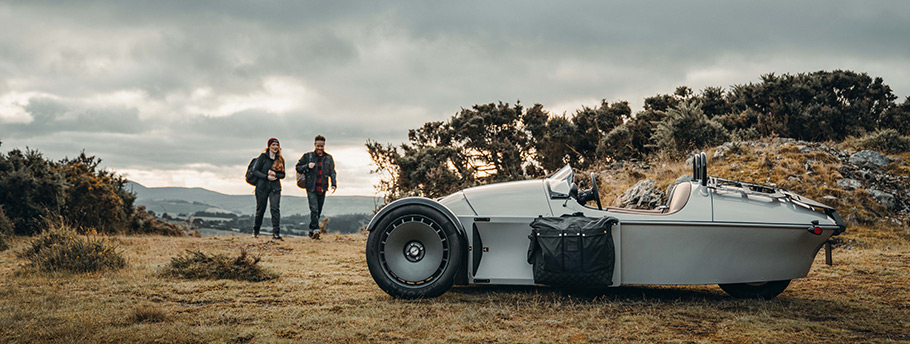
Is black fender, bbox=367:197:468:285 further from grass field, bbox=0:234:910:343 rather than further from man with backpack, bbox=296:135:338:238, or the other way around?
man with backpack, bbox=296:135:338:238

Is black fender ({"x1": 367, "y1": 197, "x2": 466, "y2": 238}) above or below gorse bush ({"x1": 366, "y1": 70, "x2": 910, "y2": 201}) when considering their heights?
below

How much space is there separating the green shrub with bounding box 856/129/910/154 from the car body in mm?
12106

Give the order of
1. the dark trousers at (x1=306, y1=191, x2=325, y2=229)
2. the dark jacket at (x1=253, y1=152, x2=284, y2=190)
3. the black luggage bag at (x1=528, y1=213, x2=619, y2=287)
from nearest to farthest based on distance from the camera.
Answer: the black luggage bag at (x1=528, y1=213, x2=619, y2=287), the dark jacket at (x1=253, y1=152, x2=284, y2=190), the dark trousers at (x1=306, y1=191, x2=325, y2=229)

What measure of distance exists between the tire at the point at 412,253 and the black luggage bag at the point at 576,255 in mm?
756

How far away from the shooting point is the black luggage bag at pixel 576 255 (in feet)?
15.7

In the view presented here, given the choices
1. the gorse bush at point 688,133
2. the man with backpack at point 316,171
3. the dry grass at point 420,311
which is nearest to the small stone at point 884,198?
the dry grass at point 420,311

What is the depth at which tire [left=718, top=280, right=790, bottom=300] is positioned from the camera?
5.42 m

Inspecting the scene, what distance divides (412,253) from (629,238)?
1910 millimetres

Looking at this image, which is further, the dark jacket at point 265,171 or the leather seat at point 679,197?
A: the dark jacket at point 265,171

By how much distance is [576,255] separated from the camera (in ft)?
15.6

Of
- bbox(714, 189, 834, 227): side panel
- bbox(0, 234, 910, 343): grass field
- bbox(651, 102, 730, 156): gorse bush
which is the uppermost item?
bbox(651, 102, 730, 156): gorse bush

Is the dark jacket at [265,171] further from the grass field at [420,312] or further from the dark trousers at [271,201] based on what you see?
the grass field at [420,312]

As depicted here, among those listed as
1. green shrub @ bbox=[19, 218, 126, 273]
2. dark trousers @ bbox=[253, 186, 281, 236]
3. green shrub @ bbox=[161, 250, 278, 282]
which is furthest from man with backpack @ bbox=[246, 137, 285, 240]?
green shrub @ bbox=[161, 250, 278, 282]

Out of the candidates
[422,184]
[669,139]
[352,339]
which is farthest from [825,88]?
[352,339]
